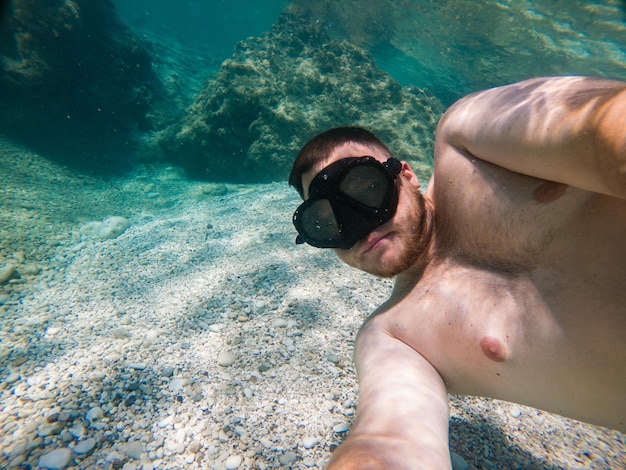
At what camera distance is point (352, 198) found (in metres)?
1.96

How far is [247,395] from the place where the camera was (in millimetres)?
2299

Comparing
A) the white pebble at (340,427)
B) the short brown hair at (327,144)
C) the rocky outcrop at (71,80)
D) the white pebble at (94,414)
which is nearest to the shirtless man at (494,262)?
the short brown hair at (327,144)

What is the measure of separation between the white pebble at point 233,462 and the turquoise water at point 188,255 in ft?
0.04

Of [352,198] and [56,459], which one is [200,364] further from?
[352,198]

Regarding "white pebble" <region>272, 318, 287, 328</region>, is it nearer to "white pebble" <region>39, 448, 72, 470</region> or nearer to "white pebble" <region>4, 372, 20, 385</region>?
"white pebble" <region>39, 448, 72, 470</region>

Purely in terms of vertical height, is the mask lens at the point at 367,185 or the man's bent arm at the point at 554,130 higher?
the man's bent arm at the point at 554,130

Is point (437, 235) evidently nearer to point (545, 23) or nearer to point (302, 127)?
point (302, 127)

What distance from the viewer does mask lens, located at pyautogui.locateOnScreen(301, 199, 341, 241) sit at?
6.62 ft

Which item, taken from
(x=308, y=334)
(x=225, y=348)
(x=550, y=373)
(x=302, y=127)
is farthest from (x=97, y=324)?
(x=302, y=127)

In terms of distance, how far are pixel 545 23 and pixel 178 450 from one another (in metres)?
23.9

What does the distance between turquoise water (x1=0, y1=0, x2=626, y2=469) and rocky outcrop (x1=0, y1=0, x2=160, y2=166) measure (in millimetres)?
55

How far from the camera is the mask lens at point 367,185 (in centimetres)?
192

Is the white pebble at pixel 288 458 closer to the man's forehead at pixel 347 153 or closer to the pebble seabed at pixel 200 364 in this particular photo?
the pebble seabed at pixel 200 364

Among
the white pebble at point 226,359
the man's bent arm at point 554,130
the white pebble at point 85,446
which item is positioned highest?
the man's bent arm at point 554,130
